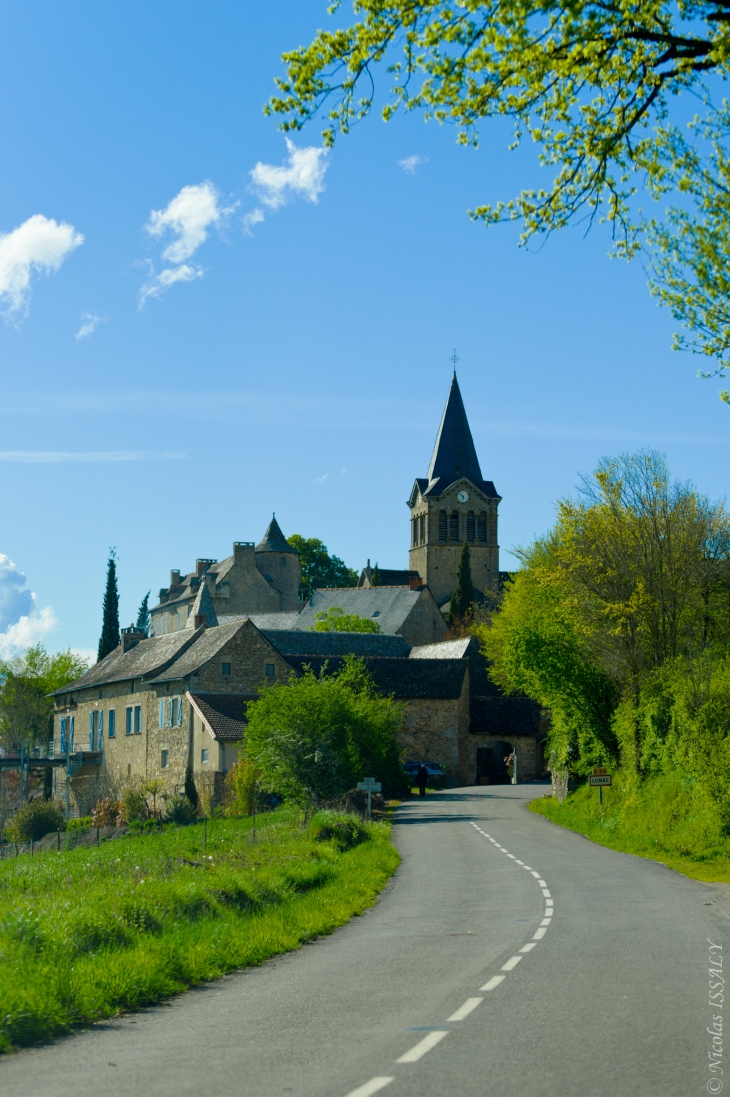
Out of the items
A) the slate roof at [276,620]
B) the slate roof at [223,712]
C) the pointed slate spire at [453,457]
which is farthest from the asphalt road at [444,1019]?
the pointed slate spire at [453,457]

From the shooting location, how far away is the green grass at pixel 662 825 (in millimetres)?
24000

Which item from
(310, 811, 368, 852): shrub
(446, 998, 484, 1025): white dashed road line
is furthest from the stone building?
(446, 998, 484, 1025): white dashed road line

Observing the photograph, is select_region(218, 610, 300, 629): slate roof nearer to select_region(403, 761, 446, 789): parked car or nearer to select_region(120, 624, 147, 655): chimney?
select_region(120, 624, 147, 655): chimney

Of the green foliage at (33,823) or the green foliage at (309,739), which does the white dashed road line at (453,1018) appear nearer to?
the green foliage at (309,739)

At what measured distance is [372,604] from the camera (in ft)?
333

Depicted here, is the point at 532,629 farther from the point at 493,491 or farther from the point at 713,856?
the point at 493,491

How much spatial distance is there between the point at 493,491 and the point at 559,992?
121 meters

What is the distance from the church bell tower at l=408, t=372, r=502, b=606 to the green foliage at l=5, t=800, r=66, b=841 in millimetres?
76657

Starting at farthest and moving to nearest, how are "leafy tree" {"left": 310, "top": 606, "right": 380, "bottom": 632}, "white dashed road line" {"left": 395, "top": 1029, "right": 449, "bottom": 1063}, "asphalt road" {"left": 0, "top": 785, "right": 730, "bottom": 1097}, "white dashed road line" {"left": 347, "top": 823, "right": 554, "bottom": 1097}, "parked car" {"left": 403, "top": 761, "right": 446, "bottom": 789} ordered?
"leafy tree" {"left": 310, "top": 606, "right": 380, "bottom": 632} < "parked car" {"left": 403, "top": 761, "right": 446, "bottom": 789} < "white dashed road line" {"left": 395, "top": 1029, "right": 449, "bottom": 1063} < "asphalt road" {"left": 0, "top": 785, "right": 730, "bottom": 1097} < "white dashed road line" {"left": 347, "top": 823, "right": 554, "bottom": 1097}

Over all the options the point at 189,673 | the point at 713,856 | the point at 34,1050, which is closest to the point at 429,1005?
the point at 34,1050

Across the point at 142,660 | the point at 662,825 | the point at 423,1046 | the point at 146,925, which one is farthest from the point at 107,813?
the point at 423,1046

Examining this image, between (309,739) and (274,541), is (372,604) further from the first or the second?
(309,739)

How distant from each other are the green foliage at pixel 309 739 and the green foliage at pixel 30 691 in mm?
58465

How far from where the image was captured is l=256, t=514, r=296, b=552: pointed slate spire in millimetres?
115188
